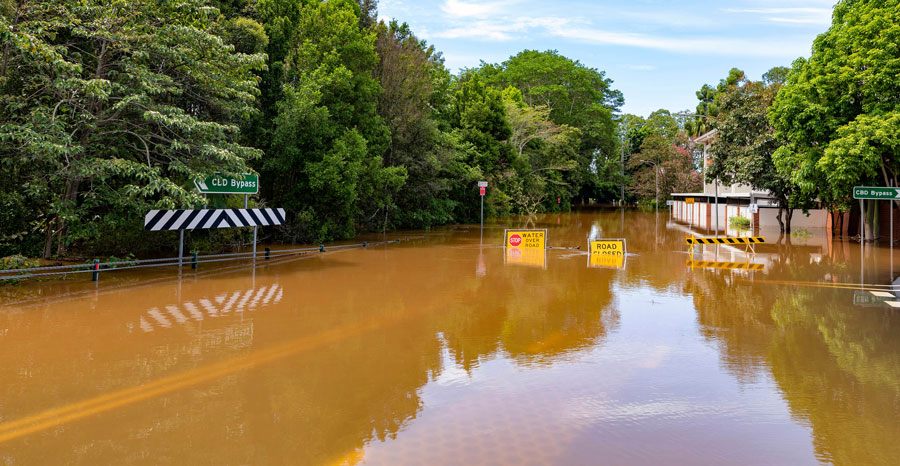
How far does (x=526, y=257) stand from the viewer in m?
23.4

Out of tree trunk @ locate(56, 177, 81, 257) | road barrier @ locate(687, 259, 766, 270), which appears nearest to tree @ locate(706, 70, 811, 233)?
road barrier @ locate(687, 259, 766, 270)

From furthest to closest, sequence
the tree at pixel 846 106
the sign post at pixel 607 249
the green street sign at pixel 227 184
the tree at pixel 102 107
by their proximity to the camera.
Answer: the tree at pixel 846 106 < the sign post at pixel 607 249 < the green street sign at pixel 227 184 < the tree at pixel 102 107

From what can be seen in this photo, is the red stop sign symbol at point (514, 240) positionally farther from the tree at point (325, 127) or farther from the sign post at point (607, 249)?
the tree at point (325, 127)

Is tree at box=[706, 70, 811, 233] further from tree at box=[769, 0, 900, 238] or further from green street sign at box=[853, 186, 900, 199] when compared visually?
green street sign at box=[853, 186, 900, 199]

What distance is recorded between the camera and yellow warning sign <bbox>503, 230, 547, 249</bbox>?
26422mm

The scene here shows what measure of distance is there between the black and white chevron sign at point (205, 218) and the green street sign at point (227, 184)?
0.62 metres

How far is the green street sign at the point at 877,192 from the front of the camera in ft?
79.8

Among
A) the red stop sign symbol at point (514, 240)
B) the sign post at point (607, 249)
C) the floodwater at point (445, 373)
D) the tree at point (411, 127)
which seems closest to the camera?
the floodwater at point (445, 373)

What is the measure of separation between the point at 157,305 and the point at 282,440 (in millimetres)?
8177

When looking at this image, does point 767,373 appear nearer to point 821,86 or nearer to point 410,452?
point 410,452

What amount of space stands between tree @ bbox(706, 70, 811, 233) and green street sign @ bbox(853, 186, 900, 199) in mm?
9954

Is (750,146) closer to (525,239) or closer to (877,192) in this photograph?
(877,192)

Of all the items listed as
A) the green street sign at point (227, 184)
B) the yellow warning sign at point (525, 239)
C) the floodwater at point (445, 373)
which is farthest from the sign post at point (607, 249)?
the green street sign at point (227, 184)

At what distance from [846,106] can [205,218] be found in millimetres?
27113
